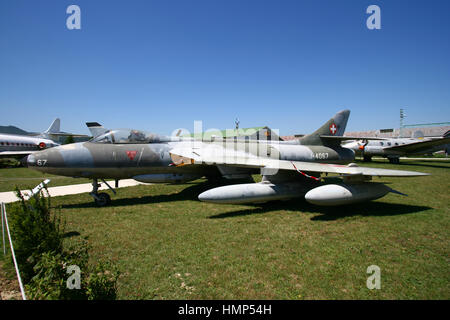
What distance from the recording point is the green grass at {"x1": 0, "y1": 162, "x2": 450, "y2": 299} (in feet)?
11.4

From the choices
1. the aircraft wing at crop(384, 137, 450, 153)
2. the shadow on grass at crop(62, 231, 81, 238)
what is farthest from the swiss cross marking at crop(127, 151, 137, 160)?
the aircraft wing at crop(384, 137, 450, 153)

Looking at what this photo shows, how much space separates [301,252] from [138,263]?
3.26 meters

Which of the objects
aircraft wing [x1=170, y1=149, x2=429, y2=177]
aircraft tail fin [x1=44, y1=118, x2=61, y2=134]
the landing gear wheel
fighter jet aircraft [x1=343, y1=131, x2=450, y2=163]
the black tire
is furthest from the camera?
aircraft tail fin [x1=44, y1=118, x2=61, y2=134]

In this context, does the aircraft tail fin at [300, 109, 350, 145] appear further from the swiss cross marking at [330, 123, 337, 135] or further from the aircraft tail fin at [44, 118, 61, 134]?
the aircraft tail fin at [44, 118, 61, 134]

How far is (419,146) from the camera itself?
74.3 ft

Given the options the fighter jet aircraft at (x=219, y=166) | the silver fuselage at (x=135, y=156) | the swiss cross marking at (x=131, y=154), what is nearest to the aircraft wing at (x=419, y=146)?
the silver fuselage at (x=135, y=156)

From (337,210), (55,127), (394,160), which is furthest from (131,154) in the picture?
(55,127)

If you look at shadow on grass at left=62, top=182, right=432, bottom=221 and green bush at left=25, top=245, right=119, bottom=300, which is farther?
shadow on grass at left=62, top=182, right=432, bottom=221

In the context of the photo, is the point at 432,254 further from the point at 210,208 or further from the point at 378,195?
the point at 210,208

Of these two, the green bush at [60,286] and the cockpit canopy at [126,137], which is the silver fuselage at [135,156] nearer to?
the cockpit canopy at [126,137]

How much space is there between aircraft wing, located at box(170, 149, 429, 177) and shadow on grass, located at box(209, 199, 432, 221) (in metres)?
1.40

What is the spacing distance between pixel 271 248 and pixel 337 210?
3.79 metres

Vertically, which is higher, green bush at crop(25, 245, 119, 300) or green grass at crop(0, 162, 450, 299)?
green bush at crop(25, 245, 119, 300)

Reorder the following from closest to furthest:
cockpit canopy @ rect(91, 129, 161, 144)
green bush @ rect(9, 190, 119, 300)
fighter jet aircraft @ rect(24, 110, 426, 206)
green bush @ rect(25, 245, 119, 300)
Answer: green bush @ rect(25, 245, 119, 300) → green bush @ rect(9, 190, 119, 300) → fighter jet aircraft @ rect(24, 110, 426, 206) → cockpit canopy @ rect(91, 129, 161, 144)
